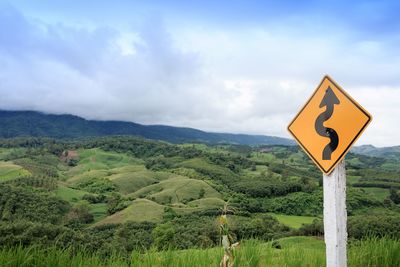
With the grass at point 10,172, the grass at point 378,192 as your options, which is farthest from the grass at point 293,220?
the grass at point 10,172

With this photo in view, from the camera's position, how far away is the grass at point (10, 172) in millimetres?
147875

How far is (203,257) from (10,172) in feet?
542

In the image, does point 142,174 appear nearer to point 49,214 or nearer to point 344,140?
point 49,214

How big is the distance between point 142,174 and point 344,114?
171 meters

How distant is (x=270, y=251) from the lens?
22.1ft

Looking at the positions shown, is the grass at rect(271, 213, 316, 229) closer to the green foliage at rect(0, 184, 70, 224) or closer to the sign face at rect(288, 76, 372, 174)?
the green foliage at rect(0, 184, 70, 224)

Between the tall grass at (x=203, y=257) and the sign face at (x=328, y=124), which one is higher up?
the sign face at (x=328, y=124)

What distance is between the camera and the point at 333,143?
4.28 metres

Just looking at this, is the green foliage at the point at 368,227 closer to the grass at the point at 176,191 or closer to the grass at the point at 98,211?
the grass at the point at 98,211

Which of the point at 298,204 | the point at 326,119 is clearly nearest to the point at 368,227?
the point at 326,119

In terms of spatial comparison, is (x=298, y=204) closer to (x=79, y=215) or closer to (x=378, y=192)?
(x=378, y=192)

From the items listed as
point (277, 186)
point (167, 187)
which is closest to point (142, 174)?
point (167, 187)

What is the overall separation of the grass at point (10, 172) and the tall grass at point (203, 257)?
15430 centimetres

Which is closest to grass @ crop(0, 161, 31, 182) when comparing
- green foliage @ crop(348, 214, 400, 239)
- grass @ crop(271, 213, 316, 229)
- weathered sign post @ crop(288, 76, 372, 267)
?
grass @ crop(271, 213, 316, 229)
